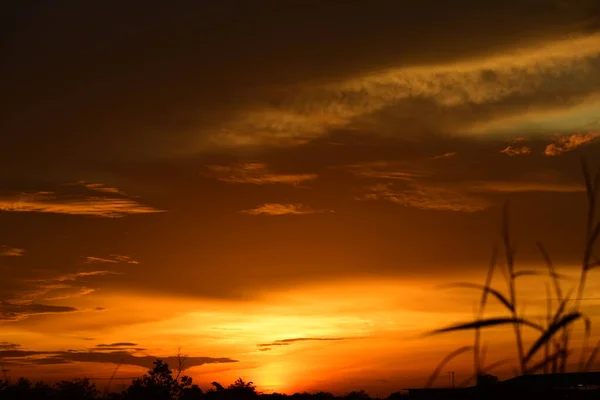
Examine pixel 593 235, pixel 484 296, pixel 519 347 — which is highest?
pixel 593 235

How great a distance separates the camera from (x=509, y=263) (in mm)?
4055

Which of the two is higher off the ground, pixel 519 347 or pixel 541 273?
pixel 541 273

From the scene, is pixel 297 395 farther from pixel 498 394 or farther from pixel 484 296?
pixel 484 296

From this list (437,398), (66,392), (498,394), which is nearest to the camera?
(498,394)

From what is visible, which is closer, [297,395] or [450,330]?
[450,330]

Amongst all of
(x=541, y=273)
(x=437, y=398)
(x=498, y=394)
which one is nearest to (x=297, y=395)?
(x=437, y=398)

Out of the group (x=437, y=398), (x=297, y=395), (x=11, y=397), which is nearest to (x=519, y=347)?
(x=11, y=397)

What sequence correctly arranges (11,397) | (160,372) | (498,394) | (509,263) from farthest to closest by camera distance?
1. (160,372)
2. (11,397)
3. (498,394)
4. (509,263)

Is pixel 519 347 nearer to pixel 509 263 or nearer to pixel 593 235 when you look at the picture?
pixel 509 263

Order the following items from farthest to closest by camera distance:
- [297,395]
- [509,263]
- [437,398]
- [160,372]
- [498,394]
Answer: [160,372] → [297,395] → [437,398] → [498,394] → [509,263]

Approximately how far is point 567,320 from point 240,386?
104ft

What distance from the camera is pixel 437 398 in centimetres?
2672

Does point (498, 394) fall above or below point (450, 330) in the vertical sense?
below

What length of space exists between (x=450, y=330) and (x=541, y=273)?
85 cm
